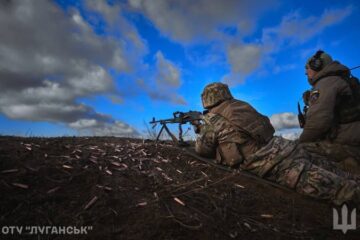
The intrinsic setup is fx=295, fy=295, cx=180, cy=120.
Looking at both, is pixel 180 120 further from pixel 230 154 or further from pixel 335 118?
pixel 335 118

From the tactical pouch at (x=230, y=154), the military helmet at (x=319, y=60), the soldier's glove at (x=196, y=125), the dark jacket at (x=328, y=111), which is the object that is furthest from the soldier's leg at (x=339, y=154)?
the soldier's glove at (x=196, y=125)

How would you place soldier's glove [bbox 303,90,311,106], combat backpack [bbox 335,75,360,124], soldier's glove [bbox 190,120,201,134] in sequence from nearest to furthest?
combat backpack [bbox 335,75,360,124] < soldier's glove [bbox 303,90,311,106] < soldier's glove [bbox 190,120,201,134]

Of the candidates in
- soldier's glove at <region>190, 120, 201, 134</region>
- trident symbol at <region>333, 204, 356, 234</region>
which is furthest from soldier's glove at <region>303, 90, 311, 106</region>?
trident symbol at <region>333, 204, 356, 234</region>

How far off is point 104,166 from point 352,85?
557cm

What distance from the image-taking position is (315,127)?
6.38m

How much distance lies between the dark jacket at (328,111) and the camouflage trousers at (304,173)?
2.17 feet

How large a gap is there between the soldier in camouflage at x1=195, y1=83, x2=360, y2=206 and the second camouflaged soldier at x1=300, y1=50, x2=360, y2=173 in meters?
0.74

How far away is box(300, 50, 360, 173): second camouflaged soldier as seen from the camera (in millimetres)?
6254

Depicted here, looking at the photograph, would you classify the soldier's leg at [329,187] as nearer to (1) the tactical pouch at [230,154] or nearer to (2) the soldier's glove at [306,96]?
(1) the tactical pouch at [230,154]

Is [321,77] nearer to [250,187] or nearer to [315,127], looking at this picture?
[315,127]

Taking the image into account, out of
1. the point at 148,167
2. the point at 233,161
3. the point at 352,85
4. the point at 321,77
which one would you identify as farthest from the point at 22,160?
the point at 352,85

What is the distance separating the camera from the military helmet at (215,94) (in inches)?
257

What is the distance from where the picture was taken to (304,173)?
548cm

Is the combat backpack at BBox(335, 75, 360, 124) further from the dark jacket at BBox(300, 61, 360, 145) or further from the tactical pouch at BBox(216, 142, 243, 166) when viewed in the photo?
the tactical pouch at BBox(216, 142, 243, 166)
